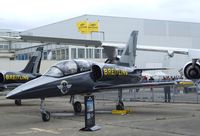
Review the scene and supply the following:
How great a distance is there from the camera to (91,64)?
1800 centimetres

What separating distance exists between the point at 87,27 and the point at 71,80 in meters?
52.0

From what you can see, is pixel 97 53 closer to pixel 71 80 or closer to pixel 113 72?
pixel 113 72

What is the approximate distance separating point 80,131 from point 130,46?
1054 centimetres

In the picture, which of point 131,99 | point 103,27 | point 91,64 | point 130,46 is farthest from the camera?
point 103,27

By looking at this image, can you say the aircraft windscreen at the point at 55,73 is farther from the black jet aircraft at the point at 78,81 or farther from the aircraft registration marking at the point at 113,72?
the aircraft registration marking at the point at 113,72

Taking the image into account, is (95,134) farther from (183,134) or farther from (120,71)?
(120,71)

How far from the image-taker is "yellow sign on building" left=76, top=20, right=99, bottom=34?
6738cm

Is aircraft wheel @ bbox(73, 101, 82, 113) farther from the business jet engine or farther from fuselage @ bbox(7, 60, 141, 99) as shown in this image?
the business jet engine

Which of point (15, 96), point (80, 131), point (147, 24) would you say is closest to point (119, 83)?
point (15, 96)

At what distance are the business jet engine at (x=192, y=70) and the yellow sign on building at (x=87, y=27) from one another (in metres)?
56.4

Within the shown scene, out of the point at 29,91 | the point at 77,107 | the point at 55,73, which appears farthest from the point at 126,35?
the point at 29,91

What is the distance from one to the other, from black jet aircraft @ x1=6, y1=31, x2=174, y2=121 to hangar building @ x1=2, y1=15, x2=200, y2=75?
155ft

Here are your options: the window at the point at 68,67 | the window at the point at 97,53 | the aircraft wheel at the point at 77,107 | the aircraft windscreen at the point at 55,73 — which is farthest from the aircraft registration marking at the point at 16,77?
the window at the point at 97,53

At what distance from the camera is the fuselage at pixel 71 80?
50.4 ft
